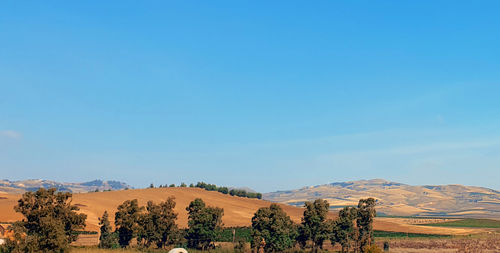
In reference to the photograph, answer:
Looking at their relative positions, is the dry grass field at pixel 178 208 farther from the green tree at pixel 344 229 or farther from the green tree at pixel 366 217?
the green tree at pixel 366 217

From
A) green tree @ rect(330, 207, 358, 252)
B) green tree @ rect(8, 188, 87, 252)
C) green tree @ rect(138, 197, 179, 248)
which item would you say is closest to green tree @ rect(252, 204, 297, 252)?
green tree @ rect(330, 207, 358, 252)

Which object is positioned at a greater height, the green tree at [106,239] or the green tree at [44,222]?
the green tree at [44,222]

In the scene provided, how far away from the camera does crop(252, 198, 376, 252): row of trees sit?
58.4 meters

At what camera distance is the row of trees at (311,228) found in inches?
2301

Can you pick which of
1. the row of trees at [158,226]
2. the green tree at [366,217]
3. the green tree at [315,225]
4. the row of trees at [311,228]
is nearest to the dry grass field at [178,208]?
the row of trees at [158,226]

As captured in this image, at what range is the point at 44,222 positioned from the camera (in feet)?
126

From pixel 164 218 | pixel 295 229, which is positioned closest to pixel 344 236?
pixel 295 229

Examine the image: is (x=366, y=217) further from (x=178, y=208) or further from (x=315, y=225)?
(x=178, y=208)

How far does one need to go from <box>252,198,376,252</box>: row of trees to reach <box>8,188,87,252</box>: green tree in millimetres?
23617

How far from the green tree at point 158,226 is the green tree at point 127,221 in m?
0.99

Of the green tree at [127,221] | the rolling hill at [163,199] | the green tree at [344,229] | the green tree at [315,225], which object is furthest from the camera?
the rolling hill at [163,199]

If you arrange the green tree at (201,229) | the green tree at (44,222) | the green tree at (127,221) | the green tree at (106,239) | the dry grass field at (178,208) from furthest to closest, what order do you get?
the dry grass field at (178,208), the green tree at (201,229), the green tree at (106,239), the green tree at (127,221), the green tree at (44,222)

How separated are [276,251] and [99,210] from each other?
92672 millimetres

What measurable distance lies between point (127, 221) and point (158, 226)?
4597 millimetres
